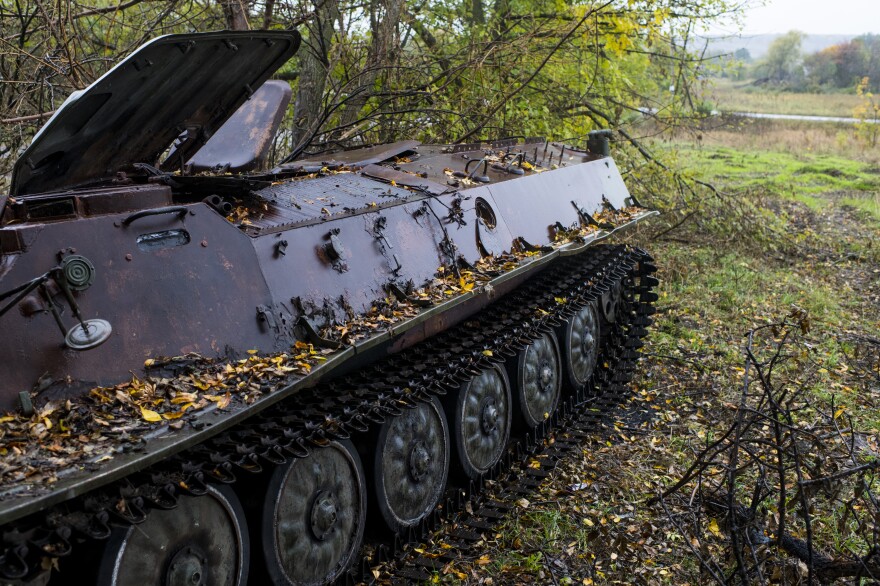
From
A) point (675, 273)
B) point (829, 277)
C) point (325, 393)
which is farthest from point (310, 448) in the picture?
point (829, 277)

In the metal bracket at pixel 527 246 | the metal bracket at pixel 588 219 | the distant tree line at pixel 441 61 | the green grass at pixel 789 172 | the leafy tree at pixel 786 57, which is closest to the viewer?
the metal bracket at pixel 527 246

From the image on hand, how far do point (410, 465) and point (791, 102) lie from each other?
4100cm

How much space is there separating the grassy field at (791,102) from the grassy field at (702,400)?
69.3 ft

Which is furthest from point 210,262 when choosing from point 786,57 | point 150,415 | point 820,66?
point 786,57

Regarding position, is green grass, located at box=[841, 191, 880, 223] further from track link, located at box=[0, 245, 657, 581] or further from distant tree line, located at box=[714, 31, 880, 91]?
distant tree line, located at box=[714, 31, 880, 91]

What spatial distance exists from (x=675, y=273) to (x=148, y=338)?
9584 mm

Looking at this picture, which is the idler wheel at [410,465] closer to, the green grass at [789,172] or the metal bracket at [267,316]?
the metal bracket at [267,316]

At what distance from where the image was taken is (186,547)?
11.3 ft

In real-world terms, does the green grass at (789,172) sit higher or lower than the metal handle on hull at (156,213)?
lower

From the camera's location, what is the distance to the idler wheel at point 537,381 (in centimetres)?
634

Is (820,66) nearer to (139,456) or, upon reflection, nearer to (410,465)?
(410,465)

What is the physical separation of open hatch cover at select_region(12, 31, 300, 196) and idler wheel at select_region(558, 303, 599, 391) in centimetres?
317

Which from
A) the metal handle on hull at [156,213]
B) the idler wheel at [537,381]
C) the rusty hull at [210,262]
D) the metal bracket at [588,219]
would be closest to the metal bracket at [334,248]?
the rusty hull at [210,262]

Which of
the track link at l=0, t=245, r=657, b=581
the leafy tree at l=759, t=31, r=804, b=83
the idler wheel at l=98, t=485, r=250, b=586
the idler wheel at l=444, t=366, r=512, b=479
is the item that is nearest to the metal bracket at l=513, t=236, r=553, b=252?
the track link at l=0, t=245, r=657, b=581
